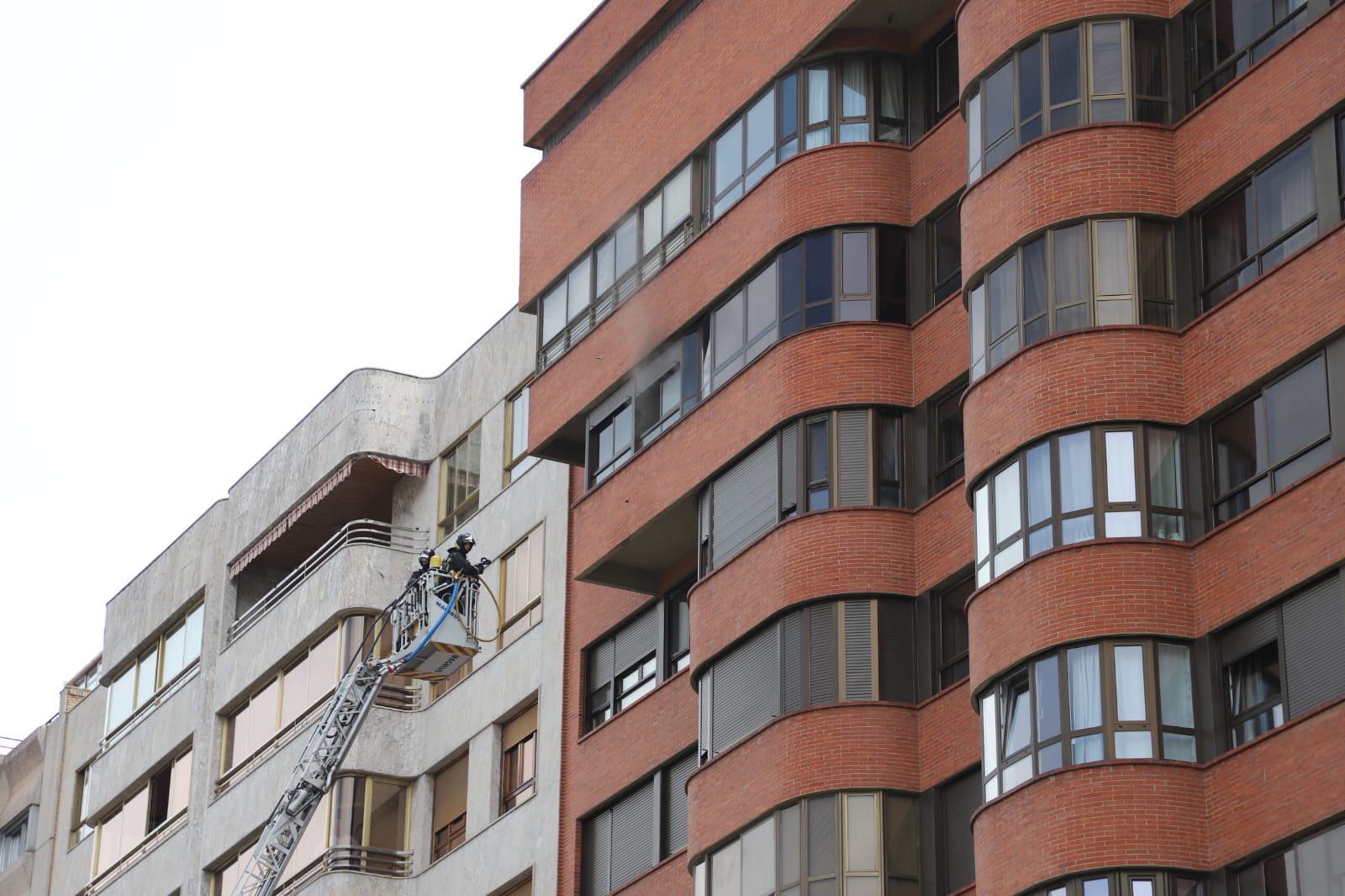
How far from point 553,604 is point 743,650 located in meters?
10.7

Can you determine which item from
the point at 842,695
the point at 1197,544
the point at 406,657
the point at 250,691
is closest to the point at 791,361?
the point at 842,695

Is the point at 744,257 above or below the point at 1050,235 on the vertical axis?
above

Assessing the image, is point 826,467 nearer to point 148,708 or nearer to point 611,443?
point 611,443

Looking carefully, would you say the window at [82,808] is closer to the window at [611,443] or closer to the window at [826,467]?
the window at [611,443]

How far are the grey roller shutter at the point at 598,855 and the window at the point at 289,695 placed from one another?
9824 millimetres

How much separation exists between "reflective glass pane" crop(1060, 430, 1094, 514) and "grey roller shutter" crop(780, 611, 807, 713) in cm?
553

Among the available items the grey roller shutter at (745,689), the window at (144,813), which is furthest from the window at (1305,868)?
the window at (144,813)

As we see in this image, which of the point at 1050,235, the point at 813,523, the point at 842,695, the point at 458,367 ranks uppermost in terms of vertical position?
the point at 458,367

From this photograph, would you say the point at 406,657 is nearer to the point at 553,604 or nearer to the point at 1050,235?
the point at 553,604

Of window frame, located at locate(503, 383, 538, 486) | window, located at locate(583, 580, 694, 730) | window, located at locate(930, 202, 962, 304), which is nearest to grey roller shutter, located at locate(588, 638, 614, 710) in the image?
window, located at locate(583, 580, 694, 730)

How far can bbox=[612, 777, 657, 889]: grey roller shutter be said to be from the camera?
44406 millimetres

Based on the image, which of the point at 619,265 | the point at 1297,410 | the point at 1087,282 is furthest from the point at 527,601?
the point at 1297,410

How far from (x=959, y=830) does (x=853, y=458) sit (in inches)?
226

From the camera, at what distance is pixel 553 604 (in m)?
49.3
